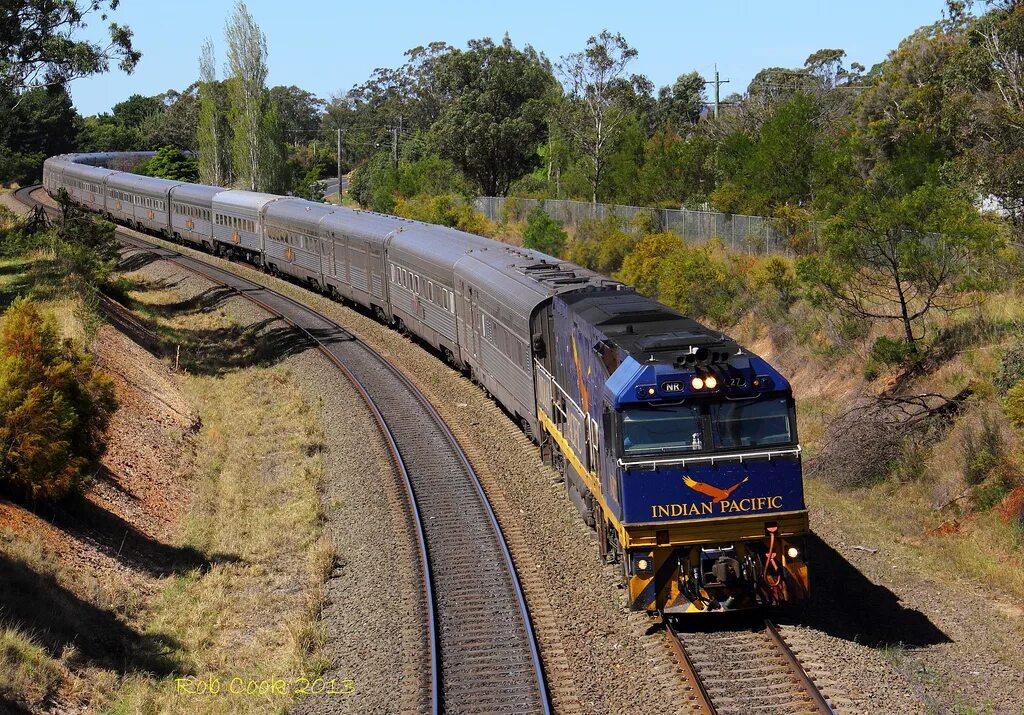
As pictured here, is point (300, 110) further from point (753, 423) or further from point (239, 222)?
point (753, 423)

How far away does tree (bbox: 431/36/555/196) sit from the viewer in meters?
69.2

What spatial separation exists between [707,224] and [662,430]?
2883cm

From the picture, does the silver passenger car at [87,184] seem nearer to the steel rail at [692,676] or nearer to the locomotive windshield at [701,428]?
the locomotive windshield at [701,428]

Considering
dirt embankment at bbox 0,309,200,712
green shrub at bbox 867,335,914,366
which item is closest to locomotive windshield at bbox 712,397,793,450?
dirt embankment at bbox 0,309,200,712

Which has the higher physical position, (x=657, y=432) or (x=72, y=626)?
(x=657, y=432)

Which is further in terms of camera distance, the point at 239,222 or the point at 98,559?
the point at 239,222

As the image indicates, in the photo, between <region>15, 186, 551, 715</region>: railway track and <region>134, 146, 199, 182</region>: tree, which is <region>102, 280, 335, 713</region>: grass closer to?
<region>15, 186, 551, 715</region>: railway track

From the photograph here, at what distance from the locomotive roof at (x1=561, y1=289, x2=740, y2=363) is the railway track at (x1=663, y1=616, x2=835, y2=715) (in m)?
3.39

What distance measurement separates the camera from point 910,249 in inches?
906

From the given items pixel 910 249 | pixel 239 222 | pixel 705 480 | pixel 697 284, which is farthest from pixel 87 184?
pixel 705 480

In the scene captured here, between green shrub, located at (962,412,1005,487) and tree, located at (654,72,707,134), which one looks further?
tree, located at (654,72,707,134)

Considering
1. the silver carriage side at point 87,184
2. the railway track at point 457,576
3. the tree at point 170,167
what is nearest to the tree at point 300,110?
the tree at point 170,167

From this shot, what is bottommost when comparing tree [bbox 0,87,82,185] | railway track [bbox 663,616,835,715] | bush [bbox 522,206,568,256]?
railway track [bbox 663,616,835,715]

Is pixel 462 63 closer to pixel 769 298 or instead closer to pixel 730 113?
pixel 730 113
